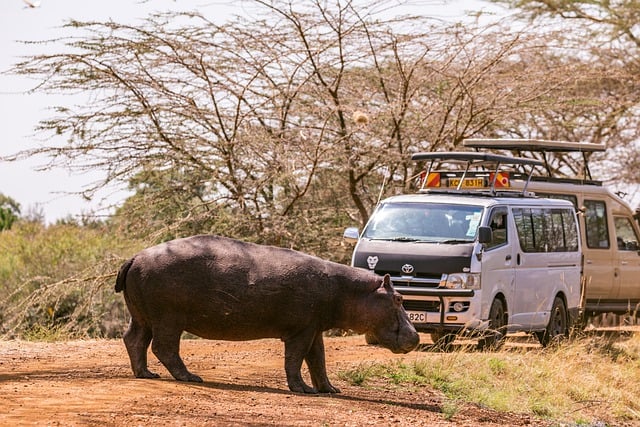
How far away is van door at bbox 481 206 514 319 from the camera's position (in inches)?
605

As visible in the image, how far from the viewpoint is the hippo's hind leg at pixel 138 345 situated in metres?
10.9

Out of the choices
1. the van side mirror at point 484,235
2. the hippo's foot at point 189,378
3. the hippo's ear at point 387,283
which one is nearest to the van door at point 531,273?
the van side mirror at point 484,235

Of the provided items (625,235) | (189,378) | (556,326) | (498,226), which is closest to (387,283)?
(189,378)

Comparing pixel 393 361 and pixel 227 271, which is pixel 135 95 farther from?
pixel 227 271

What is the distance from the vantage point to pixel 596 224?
20078mm

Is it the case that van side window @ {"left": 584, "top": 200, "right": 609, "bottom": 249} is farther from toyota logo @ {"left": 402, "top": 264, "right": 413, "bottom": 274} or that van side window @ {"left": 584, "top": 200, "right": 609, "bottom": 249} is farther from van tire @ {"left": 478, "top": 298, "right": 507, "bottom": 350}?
toyota logo @ {"left": 402, "top": 264, "right": 413, "bottom": 274}

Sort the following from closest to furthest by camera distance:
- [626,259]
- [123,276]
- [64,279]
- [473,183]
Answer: [123,276], [473,183], [626,259], [64,279]

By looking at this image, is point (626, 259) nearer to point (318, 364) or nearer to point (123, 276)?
point (318, 364)

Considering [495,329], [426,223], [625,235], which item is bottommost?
[495,329]

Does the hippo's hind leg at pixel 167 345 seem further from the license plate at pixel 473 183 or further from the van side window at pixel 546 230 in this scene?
the license plate at pixel 473 183

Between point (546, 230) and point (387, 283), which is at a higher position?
point (387, 283)

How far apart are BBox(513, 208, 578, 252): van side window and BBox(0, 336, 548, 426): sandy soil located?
321 centimetres

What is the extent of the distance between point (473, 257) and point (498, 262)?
714 mm

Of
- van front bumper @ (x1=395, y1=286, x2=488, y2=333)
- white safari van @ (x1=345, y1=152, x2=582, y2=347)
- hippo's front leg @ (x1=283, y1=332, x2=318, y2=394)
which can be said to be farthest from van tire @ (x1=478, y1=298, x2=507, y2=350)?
hippo's front leg @ (x1=283, y1=332, x2=318, y2=394)
